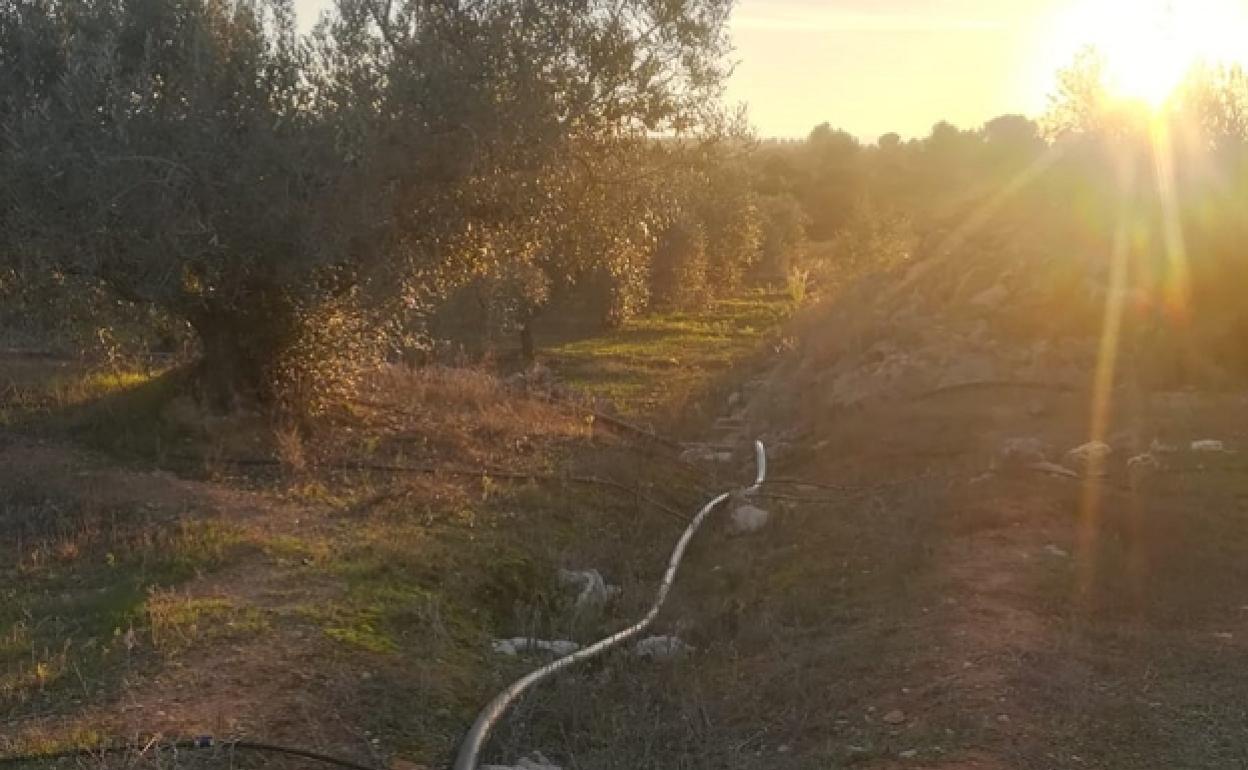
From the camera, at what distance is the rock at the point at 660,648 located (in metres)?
9.16

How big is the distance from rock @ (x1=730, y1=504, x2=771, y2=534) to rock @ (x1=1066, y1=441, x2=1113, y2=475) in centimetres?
369

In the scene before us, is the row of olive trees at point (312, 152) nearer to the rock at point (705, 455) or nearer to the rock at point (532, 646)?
the rock at point (705, 455)

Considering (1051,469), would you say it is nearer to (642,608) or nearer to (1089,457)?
(1089,457)

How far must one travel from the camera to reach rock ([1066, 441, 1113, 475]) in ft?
47.5

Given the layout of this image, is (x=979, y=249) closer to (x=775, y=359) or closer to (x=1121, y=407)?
(x=775, y=359)

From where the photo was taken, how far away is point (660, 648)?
9227mm

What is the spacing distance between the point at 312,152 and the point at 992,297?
45.5 feet

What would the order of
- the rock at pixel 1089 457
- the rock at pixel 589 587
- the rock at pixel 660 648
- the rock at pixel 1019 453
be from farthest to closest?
the rock at pixel 1089 457 → the rock at pixel 1019 453 → the rock at pixel 589 587 → the rock at pixel 660 648

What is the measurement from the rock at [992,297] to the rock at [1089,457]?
7346 mm

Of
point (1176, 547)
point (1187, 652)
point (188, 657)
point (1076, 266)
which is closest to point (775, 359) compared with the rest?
point (1076, 266)

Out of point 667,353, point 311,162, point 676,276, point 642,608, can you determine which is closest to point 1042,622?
point 642,608

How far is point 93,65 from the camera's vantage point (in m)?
12.4

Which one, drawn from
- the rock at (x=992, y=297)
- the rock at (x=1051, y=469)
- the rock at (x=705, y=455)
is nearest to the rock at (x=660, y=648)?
the rock at (x=1051, y=469)

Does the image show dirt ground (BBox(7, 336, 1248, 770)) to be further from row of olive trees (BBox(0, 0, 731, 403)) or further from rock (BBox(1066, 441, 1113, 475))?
row of olive trees (BBox(0, 0, 731, 403))
